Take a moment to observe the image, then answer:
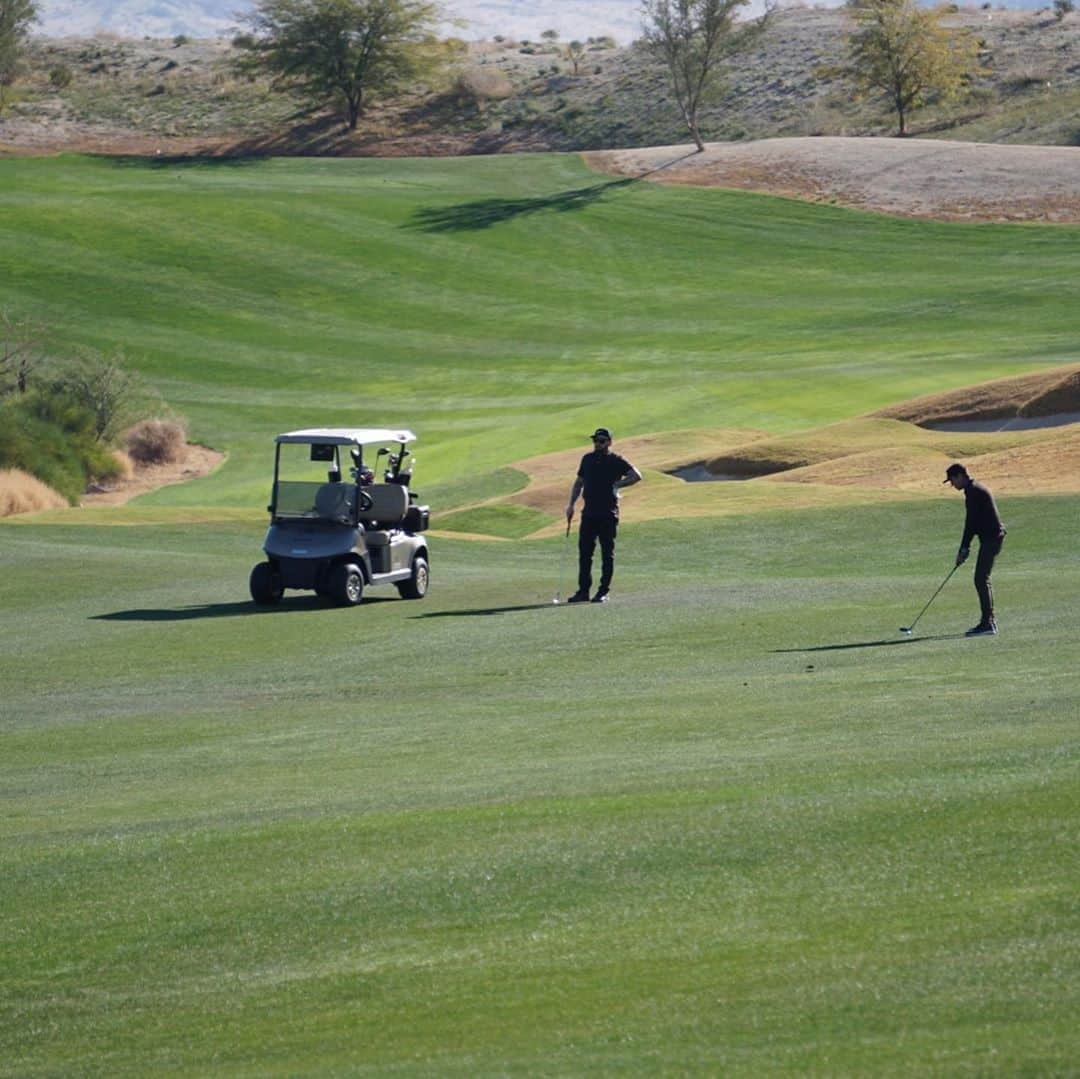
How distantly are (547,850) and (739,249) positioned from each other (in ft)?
234

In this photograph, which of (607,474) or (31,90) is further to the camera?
(31,90)

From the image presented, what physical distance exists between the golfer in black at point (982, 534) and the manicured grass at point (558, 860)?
56cm

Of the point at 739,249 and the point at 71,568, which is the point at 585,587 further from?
the point at 739,249

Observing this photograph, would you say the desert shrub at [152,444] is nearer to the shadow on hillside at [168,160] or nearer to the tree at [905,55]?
the shadow on hillside at [168,160]

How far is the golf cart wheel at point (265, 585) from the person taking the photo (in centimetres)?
2555

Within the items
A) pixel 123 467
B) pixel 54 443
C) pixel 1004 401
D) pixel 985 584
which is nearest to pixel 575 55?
pixel 123 467

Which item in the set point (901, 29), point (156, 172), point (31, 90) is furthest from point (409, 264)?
point (31, 90)

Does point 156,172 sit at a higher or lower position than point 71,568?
higher

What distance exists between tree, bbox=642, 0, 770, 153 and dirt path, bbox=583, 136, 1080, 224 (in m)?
4.16

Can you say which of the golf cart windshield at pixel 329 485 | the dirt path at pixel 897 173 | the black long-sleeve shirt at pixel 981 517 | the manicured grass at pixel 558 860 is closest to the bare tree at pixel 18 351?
the golf cart windshield at pixel 329 485

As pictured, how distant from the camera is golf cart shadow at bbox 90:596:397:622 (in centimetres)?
2472

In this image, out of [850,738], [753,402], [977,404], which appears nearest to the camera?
[850,738]

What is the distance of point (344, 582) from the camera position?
25.3 metres

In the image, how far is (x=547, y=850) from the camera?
10.6 metres
